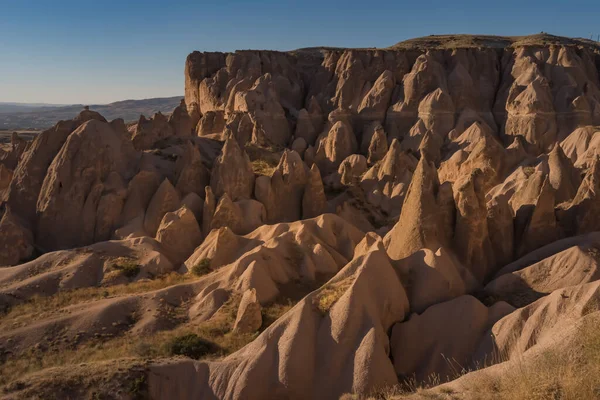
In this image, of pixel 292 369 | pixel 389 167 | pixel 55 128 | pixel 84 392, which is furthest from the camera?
pixel 389 167

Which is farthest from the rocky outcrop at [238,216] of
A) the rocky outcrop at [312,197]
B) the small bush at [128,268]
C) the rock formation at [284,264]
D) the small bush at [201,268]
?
the small bush at [128,268]

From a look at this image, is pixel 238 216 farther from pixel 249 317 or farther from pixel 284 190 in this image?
pixel 249 317

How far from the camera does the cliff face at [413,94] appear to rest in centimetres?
4812

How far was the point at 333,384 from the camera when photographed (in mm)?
13180

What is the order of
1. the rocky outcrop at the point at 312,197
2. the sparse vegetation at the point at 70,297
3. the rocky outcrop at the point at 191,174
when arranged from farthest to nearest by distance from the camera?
the rocky outcrop at the point at 312,197 → the rocky outcrop at the point at 191,174 → the sparse vegetation at the point at 70,297

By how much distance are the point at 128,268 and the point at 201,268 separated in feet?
12.1

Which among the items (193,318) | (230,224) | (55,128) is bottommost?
(193,318)

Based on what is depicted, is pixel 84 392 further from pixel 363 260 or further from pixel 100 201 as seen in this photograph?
pixel 100 201

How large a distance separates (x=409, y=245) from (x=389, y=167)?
17193mm

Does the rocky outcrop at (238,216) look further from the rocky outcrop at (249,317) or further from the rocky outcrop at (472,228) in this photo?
the rocky outcrop at (472,228)

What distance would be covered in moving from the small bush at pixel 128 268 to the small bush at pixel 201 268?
9.58 feet

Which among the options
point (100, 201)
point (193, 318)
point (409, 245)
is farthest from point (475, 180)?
point (100, 201)

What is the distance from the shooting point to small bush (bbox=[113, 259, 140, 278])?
75.3 ft

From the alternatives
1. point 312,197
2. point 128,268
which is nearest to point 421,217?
point 312,197
